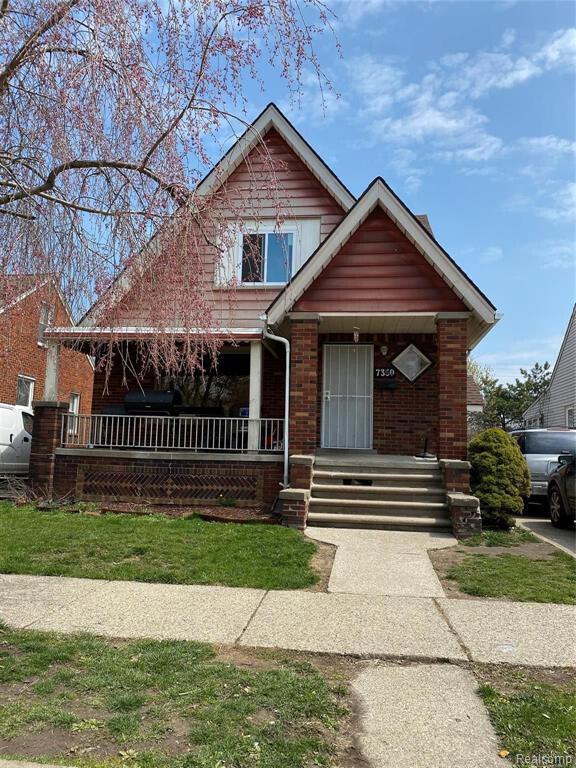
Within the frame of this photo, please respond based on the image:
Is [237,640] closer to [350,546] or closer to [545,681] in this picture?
[545,681]

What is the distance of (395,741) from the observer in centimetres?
295

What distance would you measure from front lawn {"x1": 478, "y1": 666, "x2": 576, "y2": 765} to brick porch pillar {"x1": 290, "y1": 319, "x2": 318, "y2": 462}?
6.14 m

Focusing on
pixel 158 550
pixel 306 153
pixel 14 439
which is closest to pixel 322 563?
pixel 158 550

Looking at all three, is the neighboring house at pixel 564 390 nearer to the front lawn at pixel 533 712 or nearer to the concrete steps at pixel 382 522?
the concrete steps at pixel 382 522

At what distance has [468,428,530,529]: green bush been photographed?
354 inches

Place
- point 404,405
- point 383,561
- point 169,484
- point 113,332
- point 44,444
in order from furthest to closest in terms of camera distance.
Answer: point 404,405 → point 44,444 → point 169,484 → point 383,561 → point 113,332

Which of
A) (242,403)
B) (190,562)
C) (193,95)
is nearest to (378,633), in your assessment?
(190,562)

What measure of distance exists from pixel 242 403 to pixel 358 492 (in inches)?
181

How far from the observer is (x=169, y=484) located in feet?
35.1

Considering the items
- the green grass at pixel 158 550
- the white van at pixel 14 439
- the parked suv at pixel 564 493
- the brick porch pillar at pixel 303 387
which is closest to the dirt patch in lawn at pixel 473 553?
the green grass at pixel 158 550

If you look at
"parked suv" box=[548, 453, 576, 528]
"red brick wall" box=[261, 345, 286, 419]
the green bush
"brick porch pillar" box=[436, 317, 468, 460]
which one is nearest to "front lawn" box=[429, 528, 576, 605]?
the green bush

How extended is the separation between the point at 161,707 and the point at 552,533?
8544 mm

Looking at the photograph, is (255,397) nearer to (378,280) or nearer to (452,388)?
(378,280)

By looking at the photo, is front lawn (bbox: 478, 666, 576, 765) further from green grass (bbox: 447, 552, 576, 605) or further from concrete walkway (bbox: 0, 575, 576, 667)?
green grass (bbox: 447, 552, 576, 605)
